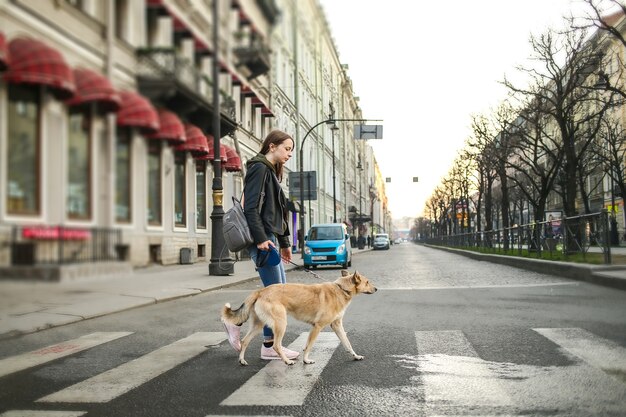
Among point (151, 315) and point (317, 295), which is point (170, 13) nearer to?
point (317, 295)

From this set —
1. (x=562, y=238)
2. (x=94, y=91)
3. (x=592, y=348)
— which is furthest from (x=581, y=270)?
(x=94, y=91)

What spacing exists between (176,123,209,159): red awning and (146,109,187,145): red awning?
27 mm

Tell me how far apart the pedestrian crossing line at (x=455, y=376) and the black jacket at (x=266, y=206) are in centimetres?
166

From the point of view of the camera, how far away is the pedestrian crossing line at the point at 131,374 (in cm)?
437

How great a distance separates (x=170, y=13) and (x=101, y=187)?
1.26ft

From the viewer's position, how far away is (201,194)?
1.93 meters

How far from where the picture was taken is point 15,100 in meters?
0.99

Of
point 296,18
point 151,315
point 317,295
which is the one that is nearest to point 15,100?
point 296,18

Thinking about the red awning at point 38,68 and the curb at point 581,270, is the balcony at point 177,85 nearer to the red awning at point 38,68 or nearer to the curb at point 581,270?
the red awning at point 38,68

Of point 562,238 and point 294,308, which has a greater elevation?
point 562,238

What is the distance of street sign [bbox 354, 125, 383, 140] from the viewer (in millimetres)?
2822

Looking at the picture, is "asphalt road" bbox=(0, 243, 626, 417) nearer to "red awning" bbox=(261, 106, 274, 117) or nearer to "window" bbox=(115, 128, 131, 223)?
"red awning" bbox=(261, 106, 274, 117)

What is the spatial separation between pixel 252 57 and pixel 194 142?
1.20 ft

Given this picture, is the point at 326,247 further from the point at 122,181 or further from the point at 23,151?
the point at 23,151
